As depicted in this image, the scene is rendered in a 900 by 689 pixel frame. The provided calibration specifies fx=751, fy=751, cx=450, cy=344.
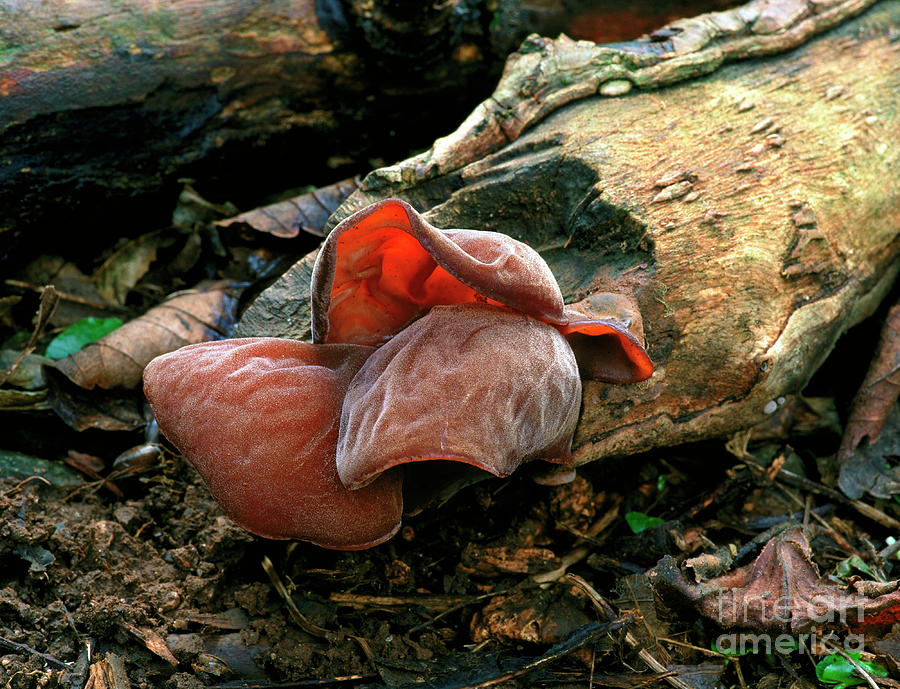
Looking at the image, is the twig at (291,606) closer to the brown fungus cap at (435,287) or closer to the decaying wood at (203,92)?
the brown fungus cap at (435,287)

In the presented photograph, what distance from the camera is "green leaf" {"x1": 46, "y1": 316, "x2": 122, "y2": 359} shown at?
280 cm

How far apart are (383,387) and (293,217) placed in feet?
5.10

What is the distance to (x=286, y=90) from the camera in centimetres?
322

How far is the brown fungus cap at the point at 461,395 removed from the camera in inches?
61.8

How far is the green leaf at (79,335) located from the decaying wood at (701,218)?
2.71 ft

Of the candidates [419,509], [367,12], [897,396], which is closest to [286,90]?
[367,12]

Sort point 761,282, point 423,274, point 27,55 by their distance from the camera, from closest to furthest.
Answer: point 423,274, point 761,282, point 27,55

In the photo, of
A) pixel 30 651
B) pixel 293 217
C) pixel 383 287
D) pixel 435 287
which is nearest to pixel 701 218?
pixel 435 287

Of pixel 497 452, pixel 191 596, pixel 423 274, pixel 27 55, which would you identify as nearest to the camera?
pixel 497 452

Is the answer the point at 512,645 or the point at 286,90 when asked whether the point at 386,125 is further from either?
the point at 512,645

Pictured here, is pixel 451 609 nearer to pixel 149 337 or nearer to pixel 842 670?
pixel 842 670

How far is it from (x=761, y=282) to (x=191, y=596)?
1.88m

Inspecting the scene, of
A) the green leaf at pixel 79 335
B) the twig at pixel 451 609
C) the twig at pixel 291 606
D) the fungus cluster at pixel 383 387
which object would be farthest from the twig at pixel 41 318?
the twig at pixel 451 609

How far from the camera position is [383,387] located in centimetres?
168
